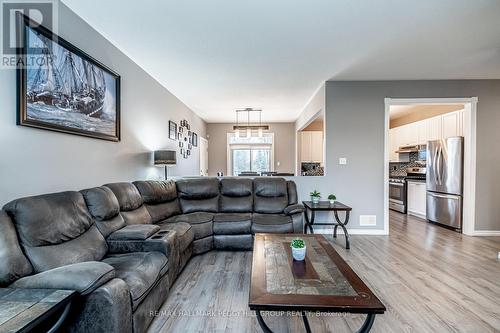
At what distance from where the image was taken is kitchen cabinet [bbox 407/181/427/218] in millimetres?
5733

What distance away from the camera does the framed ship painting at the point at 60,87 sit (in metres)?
1.91

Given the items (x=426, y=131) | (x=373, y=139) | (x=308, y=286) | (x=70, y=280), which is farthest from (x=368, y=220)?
(x=70, y=280)

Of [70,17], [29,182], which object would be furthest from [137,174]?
[70,17]

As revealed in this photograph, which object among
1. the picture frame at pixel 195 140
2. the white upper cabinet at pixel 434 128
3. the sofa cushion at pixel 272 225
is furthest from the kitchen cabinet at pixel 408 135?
the picture frame at pixel 195 140

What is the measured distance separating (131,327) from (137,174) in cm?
245

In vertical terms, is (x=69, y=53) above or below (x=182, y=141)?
above

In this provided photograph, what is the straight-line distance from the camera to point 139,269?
1.89 meters

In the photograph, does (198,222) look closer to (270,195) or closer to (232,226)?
(232,226)

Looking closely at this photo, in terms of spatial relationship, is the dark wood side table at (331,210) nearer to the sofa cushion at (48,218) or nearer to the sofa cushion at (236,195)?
the sofa cushion at (236,195)

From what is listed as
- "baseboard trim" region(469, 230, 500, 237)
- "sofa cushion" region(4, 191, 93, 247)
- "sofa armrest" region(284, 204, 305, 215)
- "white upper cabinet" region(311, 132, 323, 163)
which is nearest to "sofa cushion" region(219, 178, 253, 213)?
"sofa armrest" region(284, 204, 305, 215)

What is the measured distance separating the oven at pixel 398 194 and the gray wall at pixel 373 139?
1.93m

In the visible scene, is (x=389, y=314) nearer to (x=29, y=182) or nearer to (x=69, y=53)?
(x=29, y=182)

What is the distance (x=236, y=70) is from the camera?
12.9ft

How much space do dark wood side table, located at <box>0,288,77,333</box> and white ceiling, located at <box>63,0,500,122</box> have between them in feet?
7.67
